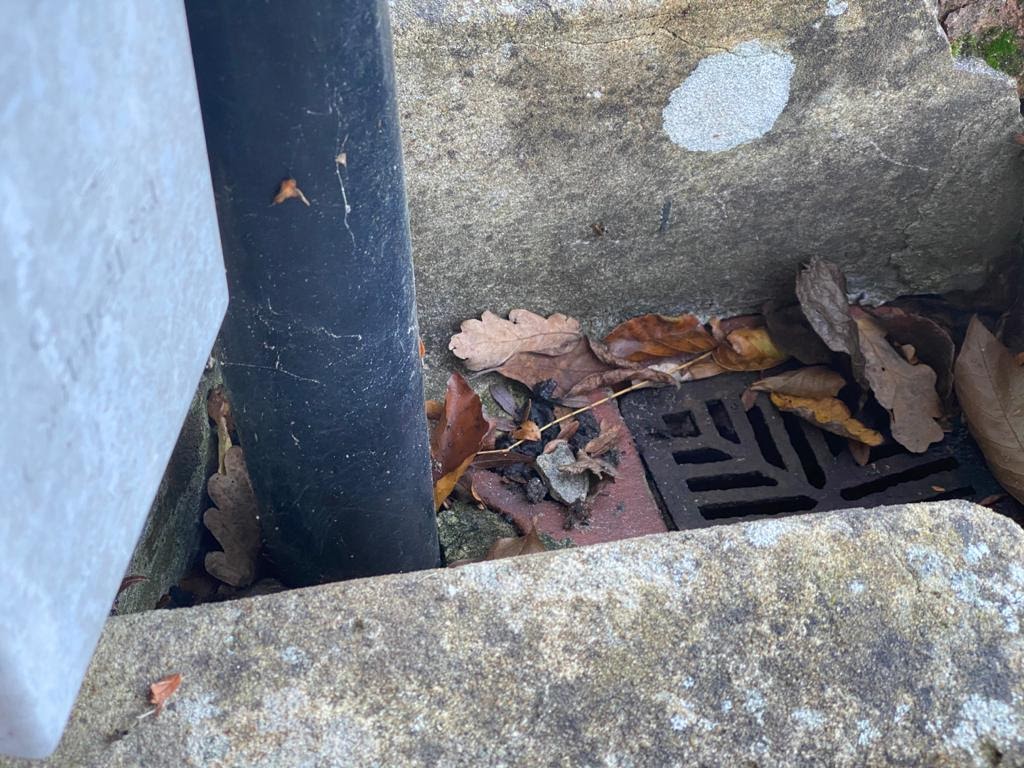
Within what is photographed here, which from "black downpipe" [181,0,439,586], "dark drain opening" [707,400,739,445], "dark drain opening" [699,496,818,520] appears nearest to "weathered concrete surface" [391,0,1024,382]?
"dark drain opening" [707,400,739,445]

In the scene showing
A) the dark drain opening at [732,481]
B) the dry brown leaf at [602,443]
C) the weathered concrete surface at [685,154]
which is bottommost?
the dark drain opening at [732,481]

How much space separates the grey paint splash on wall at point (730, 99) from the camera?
1.77 m

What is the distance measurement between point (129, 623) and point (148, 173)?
65cm

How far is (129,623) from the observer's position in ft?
3.74

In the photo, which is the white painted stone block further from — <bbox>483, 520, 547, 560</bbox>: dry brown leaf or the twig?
the twig

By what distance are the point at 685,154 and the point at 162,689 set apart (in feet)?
4.44

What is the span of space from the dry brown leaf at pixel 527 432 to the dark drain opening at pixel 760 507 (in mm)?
370

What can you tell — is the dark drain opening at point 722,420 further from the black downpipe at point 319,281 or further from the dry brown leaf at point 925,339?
the black downpipe at point 319,281

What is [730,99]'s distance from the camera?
182cm

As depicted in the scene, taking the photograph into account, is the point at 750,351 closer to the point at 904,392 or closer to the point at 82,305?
the point at 904,392

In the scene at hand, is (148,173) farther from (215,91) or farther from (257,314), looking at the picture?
(257,314)

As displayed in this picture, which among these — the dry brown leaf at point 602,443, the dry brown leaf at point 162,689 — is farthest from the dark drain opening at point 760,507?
the dry brown leaf at point 162,689

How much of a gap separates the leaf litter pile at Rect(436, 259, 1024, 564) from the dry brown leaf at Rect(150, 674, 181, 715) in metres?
0.85

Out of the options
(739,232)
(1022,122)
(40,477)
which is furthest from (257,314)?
(1022,122)
